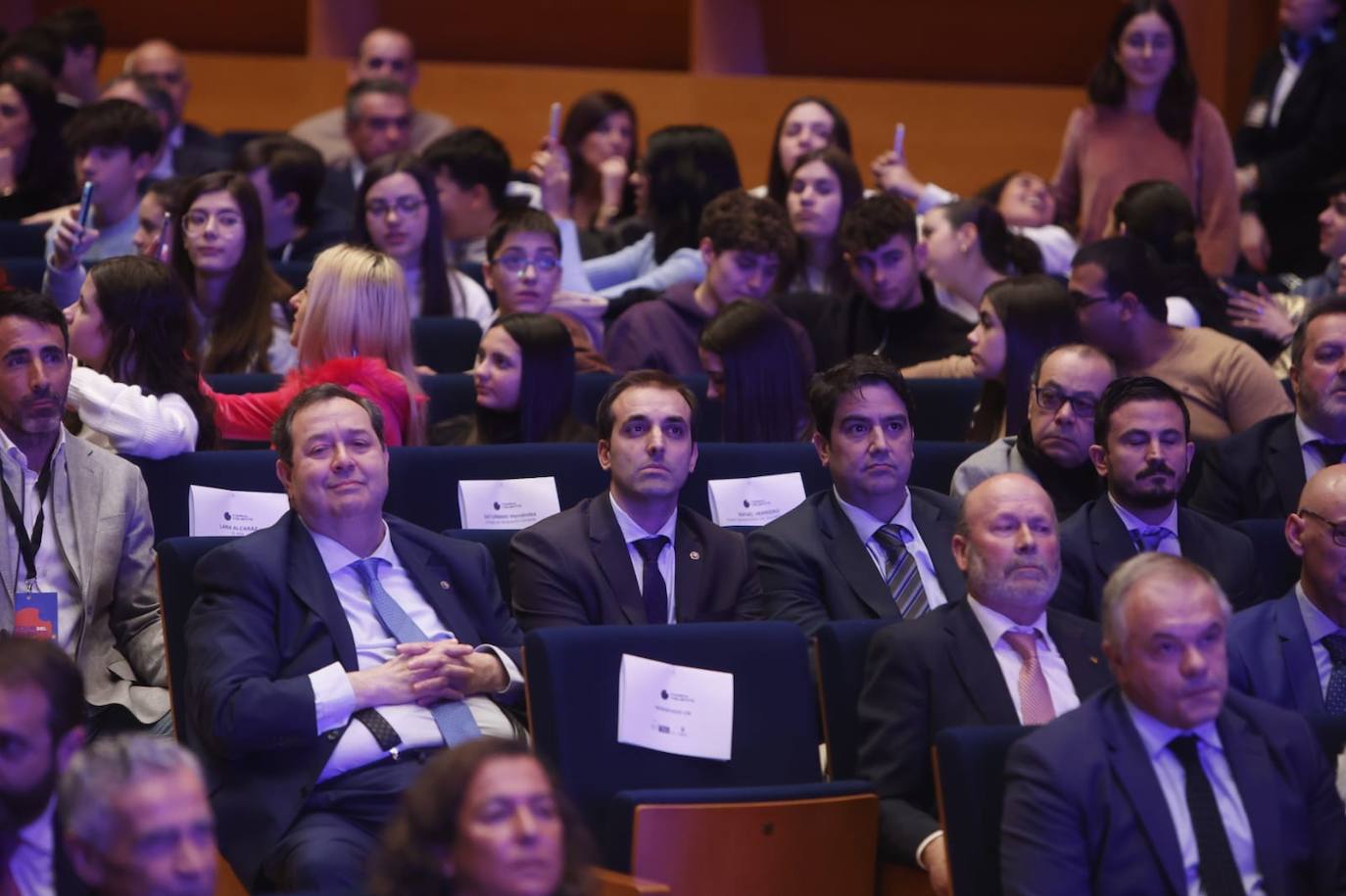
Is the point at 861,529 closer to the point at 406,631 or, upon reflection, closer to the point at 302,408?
the point at 406,631

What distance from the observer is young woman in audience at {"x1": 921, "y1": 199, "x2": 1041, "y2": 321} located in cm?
578

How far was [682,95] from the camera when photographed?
809 centimetres

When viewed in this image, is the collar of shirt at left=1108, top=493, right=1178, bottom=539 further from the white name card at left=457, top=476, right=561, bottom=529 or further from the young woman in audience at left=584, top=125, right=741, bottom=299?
the young woman in audience at left=584, top=125, right=741, bottom=299

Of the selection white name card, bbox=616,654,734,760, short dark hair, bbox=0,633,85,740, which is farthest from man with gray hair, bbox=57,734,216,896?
white name card, bbox=616,654,734,760

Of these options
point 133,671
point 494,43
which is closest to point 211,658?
point 133,671

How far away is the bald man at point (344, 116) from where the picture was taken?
7281 mm

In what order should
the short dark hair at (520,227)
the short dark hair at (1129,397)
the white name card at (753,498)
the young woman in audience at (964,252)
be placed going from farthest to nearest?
the young woman in audience at (964,252) < the short dark hair at (520,227) < the white name card at (753,498) < the short dark hair at (1129,397)

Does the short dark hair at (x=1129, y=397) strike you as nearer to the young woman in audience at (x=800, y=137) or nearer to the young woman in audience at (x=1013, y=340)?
the young woman in audience at (x=1013, y=340)

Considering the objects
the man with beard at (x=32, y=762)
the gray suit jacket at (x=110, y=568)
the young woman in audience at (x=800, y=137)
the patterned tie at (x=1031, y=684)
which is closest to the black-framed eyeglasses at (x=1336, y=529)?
the patterned tie at (x=1031, y=684)

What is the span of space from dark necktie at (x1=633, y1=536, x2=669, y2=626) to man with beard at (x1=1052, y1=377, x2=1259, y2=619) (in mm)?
798

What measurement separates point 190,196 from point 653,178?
65.0 inches

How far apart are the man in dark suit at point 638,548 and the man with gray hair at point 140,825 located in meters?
1.43

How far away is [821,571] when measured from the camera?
3840 millimetres

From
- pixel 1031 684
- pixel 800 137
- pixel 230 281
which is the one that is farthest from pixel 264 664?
pixel 800 137
